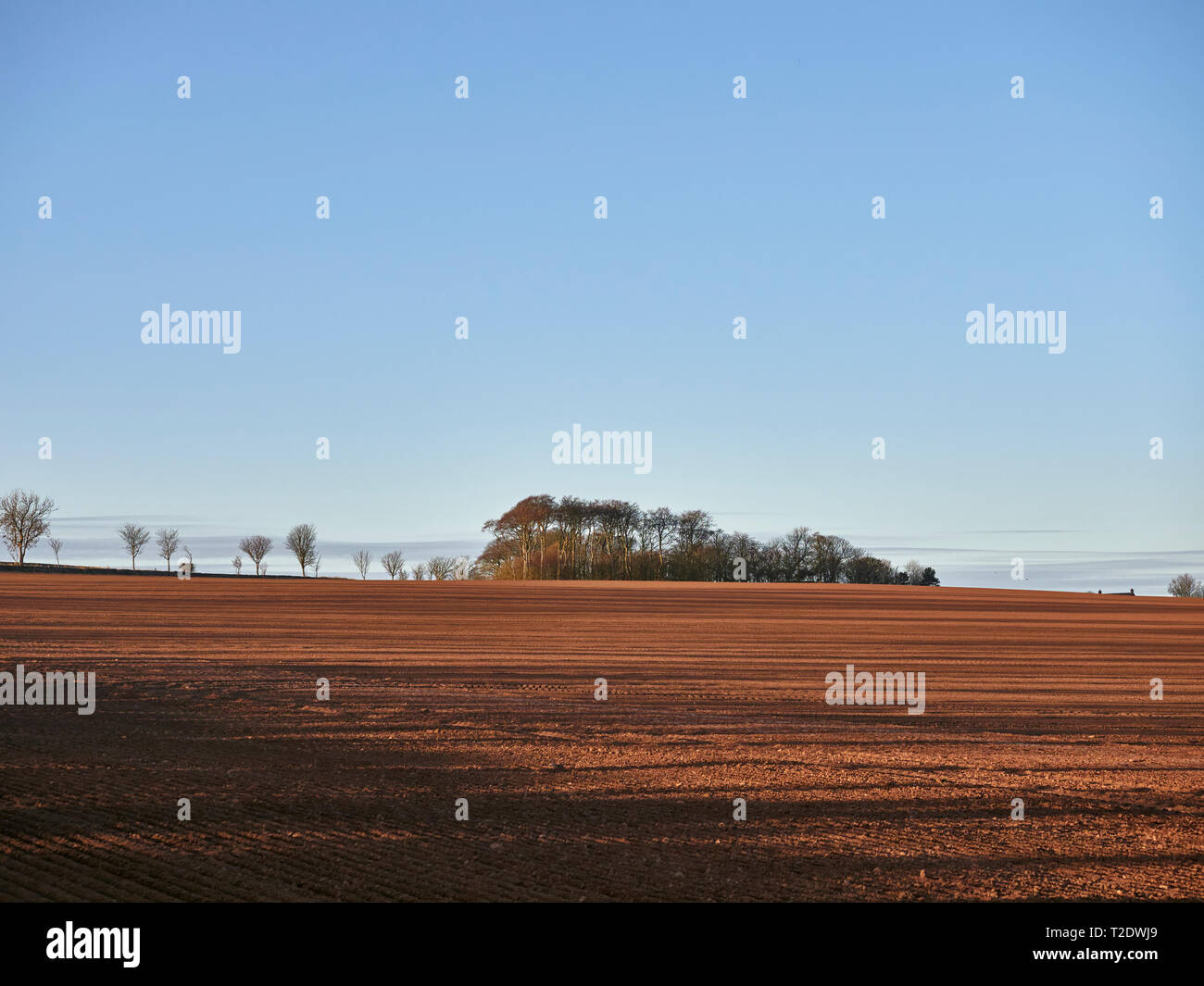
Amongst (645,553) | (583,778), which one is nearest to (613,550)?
(645,553)

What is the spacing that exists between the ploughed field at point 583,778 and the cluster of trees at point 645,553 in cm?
7426

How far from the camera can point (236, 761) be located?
1280cm

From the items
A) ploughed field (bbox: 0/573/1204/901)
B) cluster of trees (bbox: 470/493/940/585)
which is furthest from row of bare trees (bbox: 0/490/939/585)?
ploughed field (bbox: 0/573/1204/901)

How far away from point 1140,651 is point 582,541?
80.4m

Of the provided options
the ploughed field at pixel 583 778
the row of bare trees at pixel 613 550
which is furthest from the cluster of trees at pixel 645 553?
the ploughed field at pixel 583 778

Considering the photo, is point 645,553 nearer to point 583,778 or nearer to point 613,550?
point 613,550

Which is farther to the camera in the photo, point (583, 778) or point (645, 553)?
point (645, 553)

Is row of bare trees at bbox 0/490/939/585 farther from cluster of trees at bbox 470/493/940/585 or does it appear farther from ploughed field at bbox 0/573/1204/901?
ploughed field at bbox 0/573/1204/901

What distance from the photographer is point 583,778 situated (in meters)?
12.3

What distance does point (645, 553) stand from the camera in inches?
4306

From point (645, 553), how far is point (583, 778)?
9727cm

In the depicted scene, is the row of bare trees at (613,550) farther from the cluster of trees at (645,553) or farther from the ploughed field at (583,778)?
the ploughed field at (583,778)

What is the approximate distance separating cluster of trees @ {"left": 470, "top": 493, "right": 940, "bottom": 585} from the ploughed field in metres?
74.3
